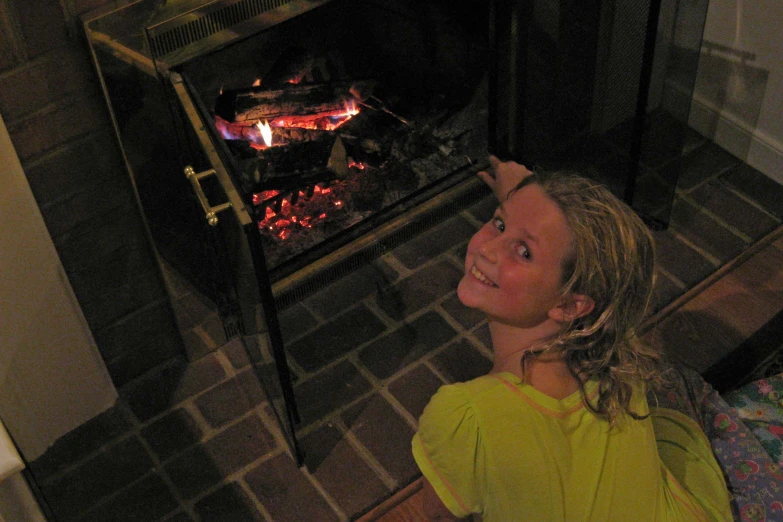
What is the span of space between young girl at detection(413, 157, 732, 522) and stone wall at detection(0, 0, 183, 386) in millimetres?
789

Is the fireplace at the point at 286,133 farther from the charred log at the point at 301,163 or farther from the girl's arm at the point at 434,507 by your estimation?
the girl's arm at the point at 434,507

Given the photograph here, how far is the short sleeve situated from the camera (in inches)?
57.5

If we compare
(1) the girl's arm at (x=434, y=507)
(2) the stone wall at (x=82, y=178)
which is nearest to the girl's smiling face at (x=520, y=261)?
(1) the girl's arm at (x=434, y=507)

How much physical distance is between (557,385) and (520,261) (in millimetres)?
220

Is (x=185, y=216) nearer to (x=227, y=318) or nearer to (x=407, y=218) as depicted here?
(x=227, y=318)

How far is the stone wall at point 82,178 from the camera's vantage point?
5.26 ft

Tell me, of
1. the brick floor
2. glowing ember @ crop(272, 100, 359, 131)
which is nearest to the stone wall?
the brick floor

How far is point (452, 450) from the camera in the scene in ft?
4.84

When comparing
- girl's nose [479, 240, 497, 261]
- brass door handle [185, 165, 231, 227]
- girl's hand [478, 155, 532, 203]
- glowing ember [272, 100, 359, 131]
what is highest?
brass door handle [185, 165, 231, 227]

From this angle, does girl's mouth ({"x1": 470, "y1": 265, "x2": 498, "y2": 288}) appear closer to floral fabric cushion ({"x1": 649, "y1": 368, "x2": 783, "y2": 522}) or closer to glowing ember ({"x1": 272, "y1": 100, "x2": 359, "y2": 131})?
floral fabric cushion ({"x1": 649, "y1": 368, "x2": 783, "y2": 522})

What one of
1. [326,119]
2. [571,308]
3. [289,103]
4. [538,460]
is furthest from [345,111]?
[538,460]

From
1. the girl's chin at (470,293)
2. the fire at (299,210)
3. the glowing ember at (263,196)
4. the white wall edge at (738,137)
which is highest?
the girl's chin at (470,293)

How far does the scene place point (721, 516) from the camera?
1.54 metres

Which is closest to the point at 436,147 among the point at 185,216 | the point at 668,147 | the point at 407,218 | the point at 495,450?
the point at 407,218
